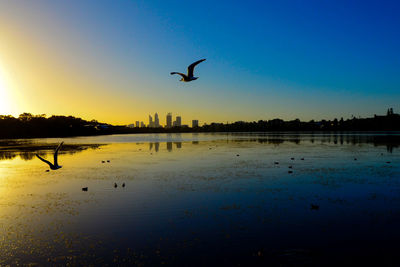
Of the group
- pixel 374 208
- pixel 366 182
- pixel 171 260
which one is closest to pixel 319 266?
Result: pixel 171 260

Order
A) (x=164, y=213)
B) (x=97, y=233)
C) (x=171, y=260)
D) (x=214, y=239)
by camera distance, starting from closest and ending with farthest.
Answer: (x=171, y=260) → (x=214, y=239) → (x=97, y=233) → (x=164, y=213)

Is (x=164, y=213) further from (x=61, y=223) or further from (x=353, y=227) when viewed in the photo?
(x=353, y=227)

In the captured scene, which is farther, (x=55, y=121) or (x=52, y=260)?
(x=55, y=121)

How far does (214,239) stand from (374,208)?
9569mm

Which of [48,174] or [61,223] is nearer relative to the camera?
[61,223]

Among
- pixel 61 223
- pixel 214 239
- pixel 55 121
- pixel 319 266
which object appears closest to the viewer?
pixel 319 266

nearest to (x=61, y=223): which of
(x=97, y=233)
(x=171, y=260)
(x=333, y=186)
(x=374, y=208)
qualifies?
(x=97, y=233)

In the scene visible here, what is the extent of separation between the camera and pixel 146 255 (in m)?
10.4

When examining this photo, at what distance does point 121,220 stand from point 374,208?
13.3 meters

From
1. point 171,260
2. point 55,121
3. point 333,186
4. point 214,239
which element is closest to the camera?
point 171,260

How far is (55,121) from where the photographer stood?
192750 millimetres

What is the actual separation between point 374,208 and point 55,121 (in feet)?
678

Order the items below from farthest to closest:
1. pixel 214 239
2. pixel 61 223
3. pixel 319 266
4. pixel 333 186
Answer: pixel 333 186, pixel 61 223, pixel 214 239, pixel 319 266

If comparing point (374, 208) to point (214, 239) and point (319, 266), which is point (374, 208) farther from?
point (214, 239)
